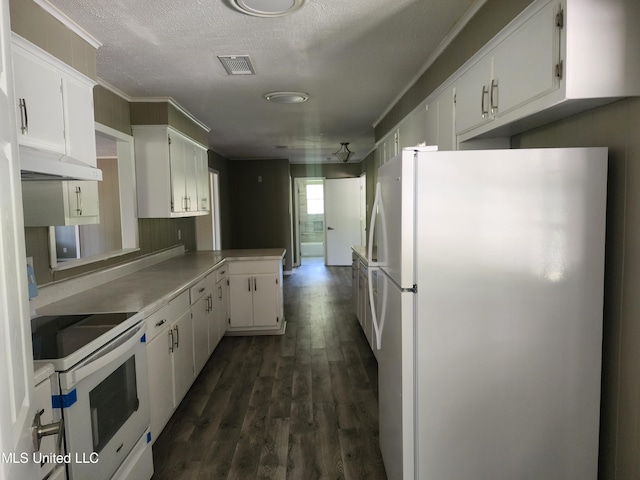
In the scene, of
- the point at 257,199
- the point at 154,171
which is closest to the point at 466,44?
the point at 154,171

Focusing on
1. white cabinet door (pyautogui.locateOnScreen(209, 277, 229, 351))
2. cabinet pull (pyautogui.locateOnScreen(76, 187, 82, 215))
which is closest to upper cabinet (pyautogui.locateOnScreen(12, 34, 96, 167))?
cabinet pull (pyautogui.locateOnScreen(76, 187, 82, 215))

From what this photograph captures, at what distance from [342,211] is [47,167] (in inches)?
308

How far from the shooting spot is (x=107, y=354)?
67.1 inches

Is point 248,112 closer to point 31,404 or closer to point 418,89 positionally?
point 418,89

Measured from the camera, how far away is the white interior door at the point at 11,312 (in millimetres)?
706

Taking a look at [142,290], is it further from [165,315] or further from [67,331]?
[67,331]

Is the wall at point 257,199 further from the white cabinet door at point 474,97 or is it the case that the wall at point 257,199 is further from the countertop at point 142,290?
the white cabinet door at point 474,97

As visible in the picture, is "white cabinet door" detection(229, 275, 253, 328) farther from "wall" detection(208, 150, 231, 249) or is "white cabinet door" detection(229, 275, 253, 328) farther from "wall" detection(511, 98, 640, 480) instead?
"wall" detection(511, 98, 640, 480)

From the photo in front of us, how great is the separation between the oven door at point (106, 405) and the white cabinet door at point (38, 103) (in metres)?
0.93

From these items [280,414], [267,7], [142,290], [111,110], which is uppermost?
[267,7]

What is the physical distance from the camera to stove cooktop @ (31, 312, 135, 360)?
1.55 m

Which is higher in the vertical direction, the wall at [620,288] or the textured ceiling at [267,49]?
the textured ceiling at [267,49]

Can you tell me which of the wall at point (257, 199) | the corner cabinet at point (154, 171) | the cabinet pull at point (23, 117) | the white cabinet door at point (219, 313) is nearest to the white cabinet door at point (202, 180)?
the corner cabinet at point (154, 171)

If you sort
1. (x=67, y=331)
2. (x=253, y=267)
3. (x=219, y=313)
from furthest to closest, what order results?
(x=253, y=267)
(x=219, y=313)
(x=67, y=331)
